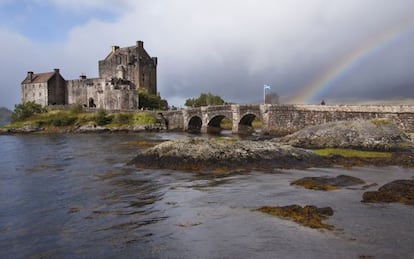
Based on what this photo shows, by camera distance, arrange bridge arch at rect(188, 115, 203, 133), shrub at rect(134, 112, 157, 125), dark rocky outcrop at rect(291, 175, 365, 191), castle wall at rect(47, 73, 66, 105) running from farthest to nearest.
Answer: castle wall at rect(47, 73, 66, 105) → shrub at rect(134, 112, 157, 125) → bridge arch at rect(188, 115, 203, 133) → dark rocky outcrop at rect(291, 175, 365, 191)

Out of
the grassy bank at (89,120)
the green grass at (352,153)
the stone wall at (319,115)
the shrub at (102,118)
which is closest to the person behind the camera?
the green grass at (352,153)

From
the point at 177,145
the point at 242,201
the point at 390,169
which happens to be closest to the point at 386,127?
the point at 390,169

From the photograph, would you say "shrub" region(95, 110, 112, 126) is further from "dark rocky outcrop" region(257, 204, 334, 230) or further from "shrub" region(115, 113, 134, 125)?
"dark rocky outcrop" region(257, 204, 334, 230)

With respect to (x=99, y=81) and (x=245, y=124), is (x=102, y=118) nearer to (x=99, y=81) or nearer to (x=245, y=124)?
(x=99, y=81)

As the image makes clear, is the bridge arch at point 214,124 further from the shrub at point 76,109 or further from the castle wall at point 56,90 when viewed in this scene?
the castle wall at point 56,90

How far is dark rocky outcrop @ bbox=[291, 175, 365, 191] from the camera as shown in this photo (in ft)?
63.9

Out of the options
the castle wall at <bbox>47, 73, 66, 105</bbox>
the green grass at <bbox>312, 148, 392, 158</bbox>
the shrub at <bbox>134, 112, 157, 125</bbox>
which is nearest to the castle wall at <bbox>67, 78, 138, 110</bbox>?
the castle wall at <bbox>47, 73, 66, 105</bbox>

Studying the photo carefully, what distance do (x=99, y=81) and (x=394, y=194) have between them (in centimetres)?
7720

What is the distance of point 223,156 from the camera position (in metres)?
25.9

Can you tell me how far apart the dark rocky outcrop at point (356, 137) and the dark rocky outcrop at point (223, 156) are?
23.2ft

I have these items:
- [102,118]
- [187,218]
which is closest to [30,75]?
[102,118]

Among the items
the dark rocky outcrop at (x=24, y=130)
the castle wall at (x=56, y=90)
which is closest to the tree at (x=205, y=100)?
the castle wall at (x=56, y=90)

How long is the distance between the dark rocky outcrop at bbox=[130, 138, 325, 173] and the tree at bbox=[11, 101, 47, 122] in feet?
198

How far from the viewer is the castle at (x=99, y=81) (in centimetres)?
8806
